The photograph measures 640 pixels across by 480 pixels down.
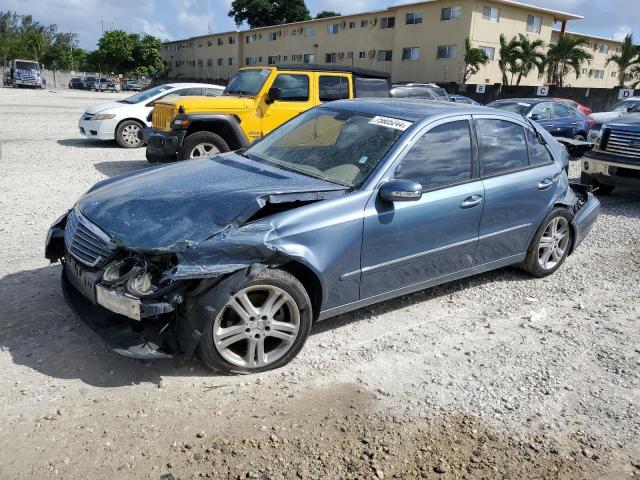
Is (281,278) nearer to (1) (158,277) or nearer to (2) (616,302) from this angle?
(1) (158,277)

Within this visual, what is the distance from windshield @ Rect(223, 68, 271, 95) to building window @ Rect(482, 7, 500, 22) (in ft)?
116

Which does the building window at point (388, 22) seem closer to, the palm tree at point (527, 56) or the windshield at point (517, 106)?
the palm tree at point (527, 56)

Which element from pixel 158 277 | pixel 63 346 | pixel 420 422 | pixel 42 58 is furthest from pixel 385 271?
pixel 42 58

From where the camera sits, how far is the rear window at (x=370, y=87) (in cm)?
1005

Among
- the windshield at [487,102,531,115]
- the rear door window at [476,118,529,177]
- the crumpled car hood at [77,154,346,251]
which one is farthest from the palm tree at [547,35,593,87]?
the crumpled car hood at [77,154,346,251]

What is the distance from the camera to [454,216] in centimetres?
430

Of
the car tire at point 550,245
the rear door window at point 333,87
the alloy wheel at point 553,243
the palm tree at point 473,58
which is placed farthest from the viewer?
the palm tree at point 473,58

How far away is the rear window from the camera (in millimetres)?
10047

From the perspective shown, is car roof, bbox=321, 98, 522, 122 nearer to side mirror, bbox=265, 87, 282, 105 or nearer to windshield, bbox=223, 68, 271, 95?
side mirror, bbox=265, 87, 282, 105

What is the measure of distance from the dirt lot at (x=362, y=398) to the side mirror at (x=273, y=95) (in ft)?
17.5

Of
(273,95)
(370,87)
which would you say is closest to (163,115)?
(273,95)

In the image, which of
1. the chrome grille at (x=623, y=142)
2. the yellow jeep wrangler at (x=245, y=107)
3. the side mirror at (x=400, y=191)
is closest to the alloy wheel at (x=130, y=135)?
the yellow jeep wrangler at (x=245, y=107)

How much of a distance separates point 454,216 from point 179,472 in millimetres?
2731

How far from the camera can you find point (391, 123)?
4320 mm
